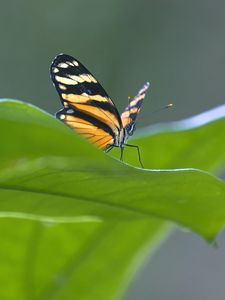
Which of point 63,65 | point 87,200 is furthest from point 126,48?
point 87,200

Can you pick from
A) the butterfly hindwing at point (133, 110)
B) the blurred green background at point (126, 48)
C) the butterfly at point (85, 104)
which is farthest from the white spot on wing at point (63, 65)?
the blurred green background at point (126, 48)

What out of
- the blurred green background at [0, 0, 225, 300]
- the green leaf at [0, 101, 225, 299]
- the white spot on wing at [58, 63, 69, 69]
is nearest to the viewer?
the green leaf at [0, 101, 225, 299]

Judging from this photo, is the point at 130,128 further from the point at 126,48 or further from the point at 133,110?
the point at 126,48

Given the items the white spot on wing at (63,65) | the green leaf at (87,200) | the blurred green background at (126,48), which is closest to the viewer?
the green leaf at (87,200)

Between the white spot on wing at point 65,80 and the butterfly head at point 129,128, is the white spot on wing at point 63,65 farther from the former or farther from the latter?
the butterfly head at point 129,128

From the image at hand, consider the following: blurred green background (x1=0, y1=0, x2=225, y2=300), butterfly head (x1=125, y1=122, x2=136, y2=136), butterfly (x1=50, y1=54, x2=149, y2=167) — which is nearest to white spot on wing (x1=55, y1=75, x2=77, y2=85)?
butterfly (x1=50, y1=54, x2=149, y2=167)

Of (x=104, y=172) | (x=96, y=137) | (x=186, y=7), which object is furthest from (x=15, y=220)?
(x=186, y=7)

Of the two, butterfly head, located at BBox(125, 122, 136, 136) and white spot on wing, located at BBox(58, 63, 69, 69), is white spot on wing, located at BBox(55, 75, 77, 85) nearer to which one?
white spot on wing, located at BBox(58, 63, 69, 69)
